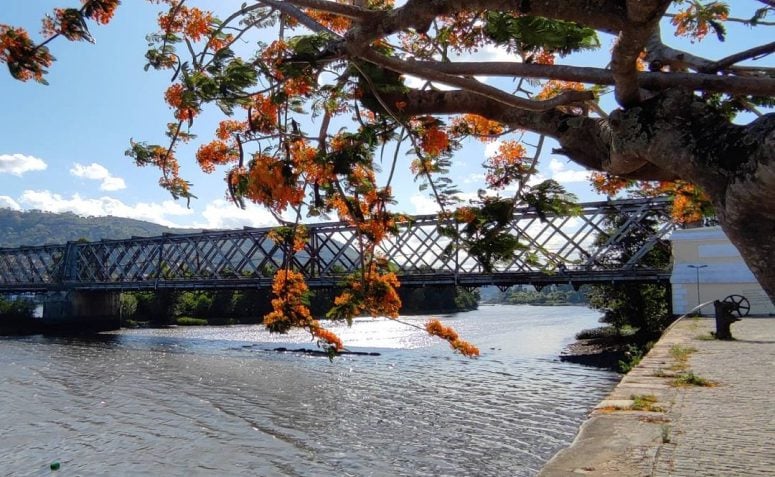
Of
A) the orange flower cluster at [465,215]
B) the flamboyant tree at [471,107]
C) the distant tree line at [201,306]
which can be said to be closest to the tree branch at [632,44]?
the flamboyant tree at [471,107]

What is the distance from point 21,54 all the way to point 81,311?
2320 inches

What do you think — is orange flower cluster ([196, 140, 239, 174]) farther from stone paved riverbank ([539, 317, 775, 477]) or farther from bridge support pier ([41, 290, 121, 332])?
bridge support pier ([41, 290, 121, 332])

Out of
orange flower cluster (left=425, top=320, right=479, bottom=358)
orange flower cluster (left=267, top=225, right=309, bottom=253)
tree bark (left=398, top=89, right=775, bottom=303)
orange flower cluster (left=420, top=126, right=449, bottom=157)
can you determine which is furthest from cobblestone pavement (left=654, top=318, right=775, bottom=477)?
orange flower cluster (left=267, top=225, right=309, bottom=253)

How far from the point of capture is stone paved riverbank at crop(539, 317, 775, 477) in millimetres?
4746

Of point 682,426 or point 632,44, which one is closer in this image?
point 632,44

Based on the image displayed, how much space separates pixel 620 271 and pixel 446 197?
83.9ft

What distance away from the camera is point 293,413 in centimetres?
1867

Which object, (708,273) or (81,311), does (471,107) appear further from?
(81,311)

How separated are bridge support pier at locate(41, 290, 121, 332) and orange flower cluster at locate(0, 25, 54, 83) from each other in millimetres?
56648

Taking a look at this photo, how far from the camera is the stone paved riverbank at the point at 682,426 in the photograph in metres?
4.75

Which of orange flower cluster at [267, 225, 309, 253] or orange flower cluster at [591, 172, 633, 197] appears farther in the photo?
orange flower cluster at [591, 172, 633, 197]

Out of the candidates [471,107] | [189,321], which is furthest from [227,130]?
[189,321]

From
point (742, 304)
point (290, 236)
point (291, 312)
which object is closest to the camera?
point (291, 312)

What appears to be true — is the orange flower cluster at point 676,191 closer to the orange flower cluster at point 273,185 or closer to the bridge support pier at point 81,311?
the orange flower cluster at point 273,185
